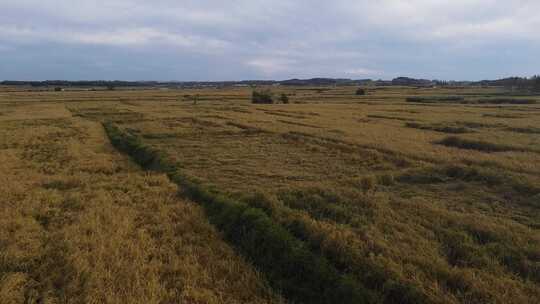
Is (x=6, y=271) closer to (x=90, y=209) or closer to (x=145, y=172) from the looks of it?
(x=90, y=209)

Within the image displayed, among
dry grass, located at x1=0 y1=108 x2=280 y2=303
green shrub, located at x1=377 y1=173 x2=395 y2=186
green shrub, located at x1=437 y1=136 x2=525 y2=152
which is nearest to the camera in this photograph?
dry grass, located at x1=0 y1=108 x2=280 y2=303

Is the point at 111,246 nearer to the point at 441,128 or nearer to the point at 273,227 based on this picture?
the point at 273,227

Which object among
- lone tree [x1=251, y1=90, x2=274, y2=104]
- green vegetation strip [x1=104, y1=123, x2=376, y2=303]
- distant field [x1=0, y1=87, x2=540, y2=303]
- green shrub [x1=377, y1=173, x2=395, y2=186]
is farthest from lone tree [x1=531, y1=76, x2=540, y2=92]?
green vegetation strip [x1=104, y1=123, x2=376, y2=303]

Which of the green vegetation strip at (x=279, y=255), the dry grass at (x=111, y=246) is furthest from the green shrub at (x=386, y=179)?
the dry grass at (x=111, y=246)

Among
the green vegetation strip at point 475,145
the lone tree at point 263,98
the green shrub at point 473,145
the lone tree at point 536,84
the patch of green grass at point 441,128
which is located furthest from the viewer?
the lone tree at point 536,84

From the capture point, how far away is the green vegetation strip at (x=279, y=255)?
5977 mm

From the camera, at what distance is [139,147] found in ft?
62.8

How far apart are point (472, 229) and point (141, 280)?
6.08 meters

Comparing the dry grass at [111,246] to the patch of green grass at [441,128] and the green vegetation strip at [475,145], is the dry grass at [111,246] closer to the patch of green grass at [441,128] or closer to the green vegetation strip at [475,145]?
the green vegetation strip at [475,145]

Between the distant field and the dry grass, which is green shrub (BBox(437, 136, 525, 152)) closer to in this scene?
the distant field

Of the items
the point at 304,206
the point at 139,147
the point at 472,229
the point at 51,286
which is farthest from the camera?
the point at 139,147

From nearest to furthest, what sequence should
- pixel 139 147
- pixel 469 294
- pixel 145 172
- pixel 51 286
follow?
pixel 469 294 < pixel 51 286 < pixel 145 172 < pixel 139 147

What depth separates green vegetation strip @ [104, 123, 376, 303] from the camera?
598 cm

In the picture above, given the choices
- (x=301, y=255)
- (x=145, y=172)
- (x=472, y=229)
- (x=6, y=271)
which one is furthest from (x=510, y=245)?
(x=145, y=172)
